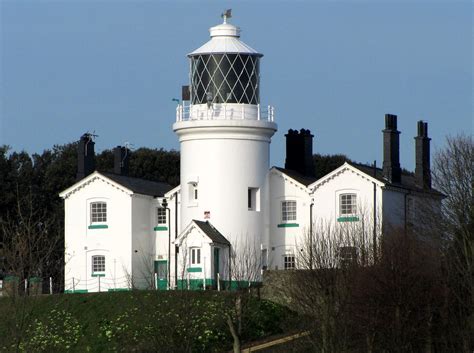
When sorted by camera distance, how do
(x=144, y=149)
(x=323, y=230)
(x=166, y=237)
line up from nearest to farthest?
(x=323, y=230) < (x=166, y=237) < (x=144, y=149)

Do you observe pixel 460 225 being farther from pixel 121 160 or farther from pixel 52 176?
pixel 52 176

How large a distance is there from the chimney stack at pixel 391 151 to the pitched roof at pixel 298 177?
3436 mm

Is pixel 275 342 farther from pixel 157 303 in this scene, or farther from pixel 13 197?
pixel 13 197

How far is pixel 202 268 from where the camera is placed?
69.4 meters

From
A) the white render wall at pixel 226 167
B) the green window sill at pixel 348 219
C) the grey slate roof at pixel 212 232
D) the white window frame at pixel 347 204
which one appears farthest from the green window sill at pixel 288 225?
the grey slate roof at pixel 212 232

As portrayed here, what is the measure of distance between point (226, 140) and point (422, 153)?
32.5 ft

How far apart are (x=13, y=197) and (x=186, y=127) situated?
20328 mm

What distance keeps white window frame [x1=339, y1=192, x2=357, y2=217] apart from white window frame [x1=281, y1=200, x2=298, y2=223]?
234cm

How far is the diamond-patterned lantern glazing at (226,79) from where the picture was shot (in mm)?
70438

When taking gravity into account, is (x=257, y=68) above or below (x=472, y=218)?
above

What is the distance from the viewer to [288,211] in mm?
72312

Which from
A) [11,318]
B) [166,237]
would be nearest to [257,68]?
[166,237]

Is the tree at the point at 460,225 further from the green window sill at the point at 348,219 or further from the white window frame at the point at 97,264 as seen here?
the white window frame at the point at 97,264

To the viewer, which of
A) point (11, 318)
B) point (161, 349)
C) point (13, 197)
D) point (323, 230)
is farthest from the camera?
point (13, 197)
